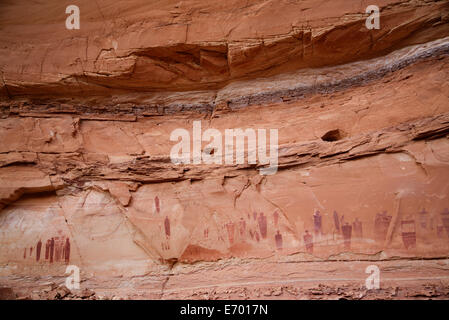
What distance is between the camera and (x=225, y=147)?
20.2 feet

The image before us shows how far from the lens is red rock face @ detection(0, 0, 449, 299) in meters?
4.92

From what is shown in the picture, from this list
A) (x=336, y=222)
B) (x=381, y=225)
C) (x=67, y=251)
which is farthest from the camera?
(x=67, y=251)

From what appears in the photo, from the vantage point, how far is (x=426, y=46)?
5.64 m

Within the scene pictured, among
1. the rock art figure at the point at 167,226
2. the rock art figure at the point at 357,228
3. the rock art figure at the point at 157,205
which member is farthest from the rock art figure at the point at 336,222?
the rock art figure at the point at 157,205

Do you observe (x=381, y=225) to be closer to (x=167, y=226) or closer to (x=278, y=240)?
(x=278, y=240)

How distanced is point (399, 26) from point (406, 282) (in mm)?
3974

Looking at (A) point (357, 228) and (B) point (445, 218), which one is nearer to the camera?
(B) point (445, 218)

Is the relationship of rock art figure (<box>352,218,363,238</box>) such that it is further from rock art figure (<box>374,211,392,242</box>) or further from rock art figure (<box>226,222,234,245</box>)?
rock art figure (<box>226,222,234,245</box>)

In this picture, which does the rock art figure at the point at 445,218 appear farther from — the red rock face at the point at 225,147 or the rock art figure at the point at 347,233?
the rock art figure at the point at 347,233

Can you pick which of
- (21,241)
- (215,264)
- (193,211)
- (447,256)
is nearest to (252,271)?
(215,264)

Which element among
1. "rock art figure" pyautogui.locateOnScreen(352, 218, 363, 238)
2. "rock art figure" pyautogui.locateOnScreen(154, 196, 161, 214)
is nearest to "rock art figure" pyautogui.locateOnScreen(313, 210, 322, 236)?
"rock art figure" pyautogui.locateOnScreen(352, 218, 363, 238)

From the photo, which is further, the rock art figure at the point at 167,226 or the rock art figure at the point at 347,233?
the rock art figure at the point at 167,226

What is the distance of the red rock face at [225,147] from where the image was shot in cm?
492

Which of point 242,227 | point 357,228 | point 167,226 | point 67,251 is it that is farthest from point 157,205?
point 357,228
